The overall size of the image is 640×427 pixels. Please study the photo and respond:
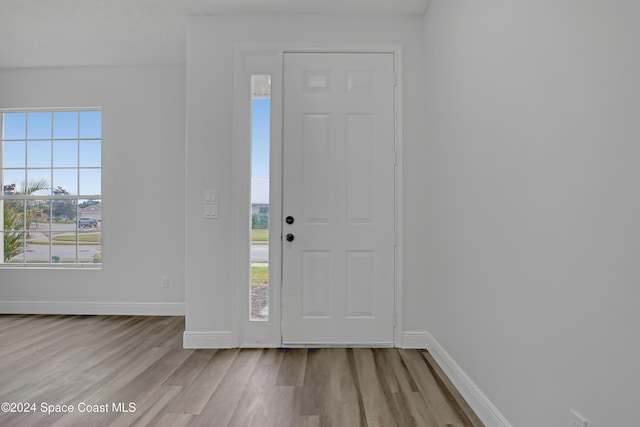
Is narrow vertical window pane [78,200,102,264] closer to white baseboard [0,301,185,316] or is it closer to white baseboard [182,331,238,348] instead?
white baseboard [0,301,185,316]

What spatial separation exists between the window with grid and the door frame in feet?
6.78

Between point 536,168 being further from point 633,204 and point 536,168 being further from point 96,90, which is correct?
point 96,90

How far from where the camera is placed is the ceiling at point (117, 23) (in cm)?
291

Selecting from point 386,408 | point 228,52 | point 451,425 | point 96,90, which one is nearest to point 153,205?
point 96,90

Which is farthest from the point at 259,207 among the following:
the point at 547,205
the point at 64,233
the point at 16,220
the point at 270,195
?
the point at 16,220

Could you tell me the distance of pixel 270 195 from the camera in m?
3.08

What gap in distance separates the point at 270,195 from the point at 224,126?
678 mm

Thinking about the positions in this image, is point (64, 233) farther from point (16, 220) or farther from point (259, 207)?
point (259, 207)

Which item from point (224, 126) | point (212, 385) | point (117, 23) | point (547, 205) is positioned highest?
point (117, 23)

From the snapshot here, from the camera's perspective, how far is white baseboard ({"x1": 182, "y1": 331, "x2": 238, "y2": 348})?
303 centimetres

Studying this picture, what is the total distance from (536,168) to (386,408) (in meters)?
1.49

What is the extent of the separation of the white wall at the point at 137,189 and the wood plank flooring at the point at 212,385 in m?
0.73

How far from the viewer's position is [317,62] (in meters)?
3.08

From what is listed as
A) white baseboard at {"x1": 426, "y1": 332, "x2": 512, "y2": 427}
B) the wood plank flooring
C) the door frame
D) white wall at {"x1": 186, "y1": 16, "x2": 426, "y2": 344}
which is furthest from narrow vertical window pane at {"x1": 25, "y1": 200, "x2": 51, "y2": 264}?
white baseboard at {"x1": 426, "y1": 332, "x2": 512, "y2": 427}
